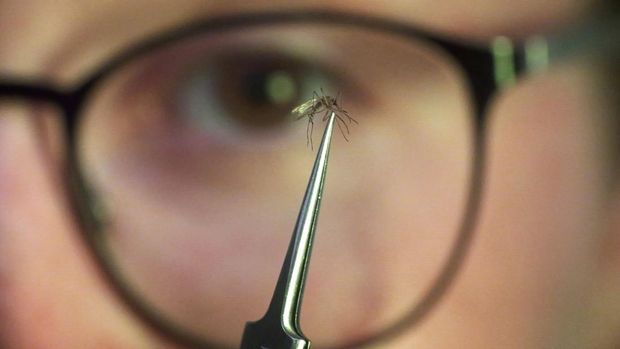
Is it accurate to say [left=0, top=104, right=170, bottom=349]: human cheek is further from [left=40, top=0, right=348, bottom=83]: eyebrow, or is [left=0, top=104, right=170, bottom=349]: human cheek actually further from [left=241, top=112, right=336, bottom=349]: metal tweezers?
[left=241, top=112, right=336, bottom=349]: metal tweezers

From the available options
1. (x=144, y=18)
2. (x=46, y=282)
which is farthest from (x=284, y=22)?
(x=46, y=282)

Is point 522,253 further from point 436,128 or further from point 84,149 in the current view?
point 84,149

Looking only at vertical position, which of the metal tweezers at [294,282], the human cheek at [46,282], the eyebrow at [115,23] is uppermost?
the eyebrow at [115,23]

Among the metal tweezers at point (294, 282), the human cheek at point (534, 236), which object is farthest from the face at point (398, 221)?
the metal tweezers at point (294, 282)

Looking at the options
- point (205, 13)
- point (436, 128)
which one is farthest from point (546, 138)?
point (205, 13)

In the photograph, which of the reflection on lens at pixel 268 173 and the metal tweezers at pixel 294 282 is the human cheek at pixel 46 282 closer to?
the reflection on lens at pixel 268 173

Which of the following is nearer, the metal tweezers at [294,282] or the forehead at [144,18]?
the metal tweezers at [294,282]

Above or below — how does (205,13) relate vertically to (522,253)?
above
